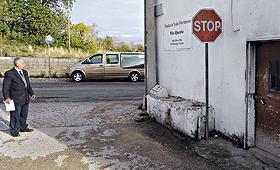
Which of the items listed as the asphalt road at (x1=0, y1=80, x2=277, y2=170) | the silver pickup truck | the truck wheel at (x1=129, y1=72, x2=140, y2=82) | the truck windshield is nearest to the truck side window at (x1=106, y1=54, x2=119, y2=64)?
the silver pickup truck

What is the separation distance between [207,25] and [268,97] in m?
1.59

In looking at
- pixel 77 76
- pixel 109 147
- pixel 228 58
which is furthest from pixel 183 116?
pixel 77 76

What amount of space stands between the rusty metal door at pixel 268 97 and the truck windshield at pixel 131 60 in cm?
1350

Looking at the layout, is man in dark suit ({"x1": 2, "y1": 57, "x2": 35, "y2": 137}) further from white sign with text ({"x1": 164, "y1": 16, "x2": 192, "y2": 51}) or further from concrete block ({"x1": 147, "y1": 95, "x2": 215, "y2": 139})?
white sign with text ({"x1": 164, "y1": 16, "x2": 192, "y2": 51})

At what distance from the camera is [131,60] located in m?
18.1

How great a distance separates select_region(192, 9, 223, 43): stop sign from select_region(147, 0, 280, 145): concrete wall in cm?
26

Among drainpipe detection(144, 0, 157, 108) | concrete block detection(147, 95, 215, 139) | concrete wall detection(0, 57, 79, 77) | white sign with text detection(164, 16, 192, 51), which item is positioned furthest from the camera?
concrete wall detection(0, 57, 79, 77)

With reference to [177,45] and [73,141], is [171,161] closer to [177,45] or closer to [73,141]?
[73,141]

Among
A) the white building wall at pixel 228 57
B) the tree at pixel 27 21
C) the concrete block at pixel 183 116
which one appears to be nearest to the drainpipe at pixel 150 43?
the white building wall at pixel 228 57

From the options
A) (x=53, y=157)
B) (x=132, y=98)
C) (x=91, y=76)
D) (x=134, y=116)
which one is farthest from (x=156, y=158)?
(x=91, y=76)

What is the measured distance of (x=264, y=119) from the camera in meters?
4.75

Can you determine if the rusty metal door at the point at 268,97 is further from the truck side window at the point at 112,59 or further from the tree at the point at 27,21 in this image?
the tree at the point at 27,21

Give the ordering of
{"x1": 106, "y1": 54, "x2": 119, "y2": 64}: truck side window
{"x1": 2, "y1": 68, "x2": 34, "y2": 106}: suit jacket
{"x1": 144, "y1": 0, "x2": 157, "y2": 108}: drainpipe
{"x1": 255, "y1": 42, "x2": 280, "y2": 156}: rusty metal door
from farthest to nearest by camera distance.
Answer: {"x1": 106, "y1": 54, "x2": 119, "y2": 64}: truck side window < {"x1": 144, "y1": 0, "x2": 157, "y2": 108}: drainpipe < {"x1": 2, "y1": 68, "x2": 34, "y2": 106}: suit jacket < {"x1": 255, "y1": 42, "x2": 280, "y2": 156}: rusty metal door

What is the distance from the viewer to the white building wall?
4.51 meters
